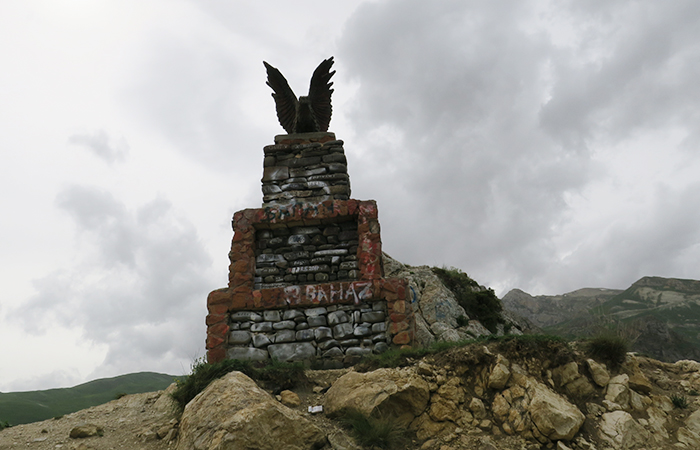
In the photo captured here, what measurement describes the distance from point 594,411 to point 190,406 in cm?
481

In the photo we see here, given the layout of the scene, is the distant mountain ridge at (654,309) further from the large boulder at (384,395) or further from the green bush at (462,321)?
the large boulder at (384,395)

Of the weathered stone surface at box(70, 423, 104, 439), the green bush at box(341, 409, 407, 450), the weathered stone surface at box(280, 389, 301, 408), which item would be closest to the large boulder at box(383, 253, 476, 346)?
the weathered stone surface at box(280, 389, 301, 408)

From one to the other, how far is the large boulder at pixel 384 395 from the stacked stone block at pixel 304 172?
3885mm

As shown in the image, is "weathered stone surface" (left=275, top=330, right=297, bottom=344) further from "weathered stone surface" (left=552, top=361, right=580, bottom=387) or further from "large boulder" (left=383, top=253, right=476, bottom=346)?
"large boulder" (left=383, top=253, right=476, bottom=346)

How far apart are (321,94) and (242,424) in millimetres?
7610

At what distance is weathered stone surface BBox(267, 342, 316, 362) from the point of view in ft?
22.8

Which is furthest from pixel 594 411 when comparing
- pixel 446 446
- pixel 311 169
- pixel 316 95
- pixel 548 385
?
pixel 316 95

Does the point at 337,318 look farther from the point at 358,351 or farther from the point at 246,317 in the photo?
the point at 246,317

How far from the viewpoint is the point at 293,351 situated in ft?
22.9

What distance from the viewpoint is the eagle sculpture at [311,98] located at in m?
9.72

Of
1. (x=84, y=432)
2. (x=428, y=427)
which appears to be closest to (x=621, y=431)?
(x=428, y=427)

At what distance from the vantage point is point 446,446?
15.5 ft

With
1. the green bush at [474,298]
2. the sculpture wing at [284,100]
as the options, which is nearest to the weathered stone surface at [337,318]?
the sculpture wing at [284,100]

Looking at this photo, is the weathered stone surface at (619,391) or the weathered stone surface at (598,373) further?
the weathered stone surface at (598,373)
